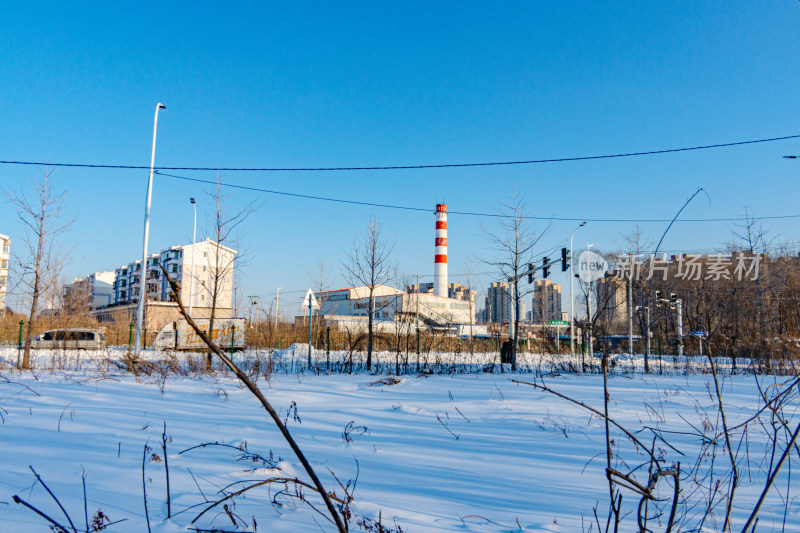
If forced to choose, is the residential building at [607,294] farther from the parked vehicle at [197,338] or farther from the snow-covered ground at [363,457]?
the parked vehicle at [197,338]

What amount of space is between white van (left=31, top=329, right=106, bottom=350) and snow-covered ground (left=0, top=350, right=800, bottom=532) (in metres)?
16.7

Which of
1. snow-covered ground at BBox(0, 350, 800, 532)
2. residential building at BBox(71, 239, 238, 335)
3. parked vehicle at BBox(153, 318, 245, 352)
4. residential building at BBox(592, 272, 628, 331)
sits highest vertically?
residential building at BBox(71, 239, 238, 335)

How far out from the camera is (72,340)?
74.8ft

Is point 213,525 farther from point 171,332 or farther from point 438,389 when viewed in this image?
point 171,332

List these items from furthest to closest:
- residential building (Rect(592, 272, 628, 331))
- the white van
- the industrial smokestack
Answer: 1. the industrial smokestack
2. the white van
3. residential building (Rect(592, 272, 628, 331))

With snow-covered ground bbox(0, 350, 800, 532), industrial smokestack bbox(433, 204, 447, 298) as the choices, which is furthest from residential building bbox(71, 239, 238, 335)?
snow-covered ground bbox(0, 350, 800, 532)

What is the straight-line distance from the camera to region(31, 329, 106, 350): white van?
74.0 feet

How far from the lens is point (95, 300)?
79375 millimetres

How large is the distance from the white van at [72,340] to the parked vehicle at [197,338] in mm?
2770

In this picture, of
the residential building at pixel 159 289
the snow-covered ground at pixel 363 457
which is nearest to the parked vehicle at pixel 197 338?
the residential building at pixel 159 289

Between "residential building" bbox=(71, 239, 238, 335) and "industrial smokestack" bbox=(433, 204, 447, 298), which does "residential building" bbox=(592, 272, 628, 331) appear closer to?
"residential building" bbox=(71, 239, 238, 335)

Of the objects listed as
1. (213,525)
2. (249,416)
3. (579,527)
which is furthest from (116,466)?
(579,527)

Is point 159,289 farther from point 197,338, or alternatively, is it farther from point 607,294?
Answer: point 607,294

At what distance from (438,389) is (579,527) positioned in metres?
7.03
